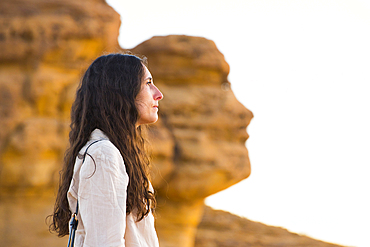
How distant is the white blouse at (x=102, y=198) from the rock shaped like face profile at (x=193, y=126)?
5.90 metres

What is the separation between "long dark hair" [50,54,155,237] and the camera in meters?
1.51

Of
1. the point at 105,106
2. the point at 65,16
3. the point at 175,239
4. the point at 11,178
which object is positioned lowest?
the point at 175,239

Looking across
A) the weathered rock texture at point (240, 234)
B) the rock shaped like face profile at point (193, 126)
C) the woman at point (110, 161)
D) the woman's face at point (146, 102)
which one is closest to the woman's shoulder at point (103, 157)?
the woman at point (110, 161)

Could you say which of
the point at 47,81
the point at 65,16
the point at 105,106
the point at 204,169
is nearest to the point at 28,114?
the point at 47,81

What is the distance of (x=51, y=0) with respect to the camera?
6.32 meters

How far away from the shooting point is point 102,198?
1.29 m

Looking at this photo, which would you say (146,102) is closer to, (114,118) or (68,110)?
(114,118)

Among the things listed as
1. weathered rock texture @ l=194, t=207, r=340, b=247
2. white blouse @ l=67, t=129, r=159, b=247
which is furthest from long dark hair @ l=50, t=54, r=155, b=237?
weathered rock texture @ l=194, t=207, r=340, b=247

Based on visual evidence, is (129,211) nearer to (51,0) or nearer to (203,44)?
(51,0)

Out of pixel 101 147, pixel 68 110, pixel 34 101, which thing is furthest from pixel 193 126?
pixel 101 147

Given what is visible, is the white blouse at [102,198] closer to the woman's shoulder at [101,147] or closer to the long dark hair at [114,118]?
the woman's shoulder at [101,147]

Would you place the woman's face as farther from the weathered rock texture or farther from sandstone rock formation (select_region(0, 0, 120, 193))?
the weathered rock texture

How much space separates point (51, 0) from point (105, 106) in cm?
543

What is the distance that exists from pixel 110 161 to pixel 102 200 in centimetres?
13
